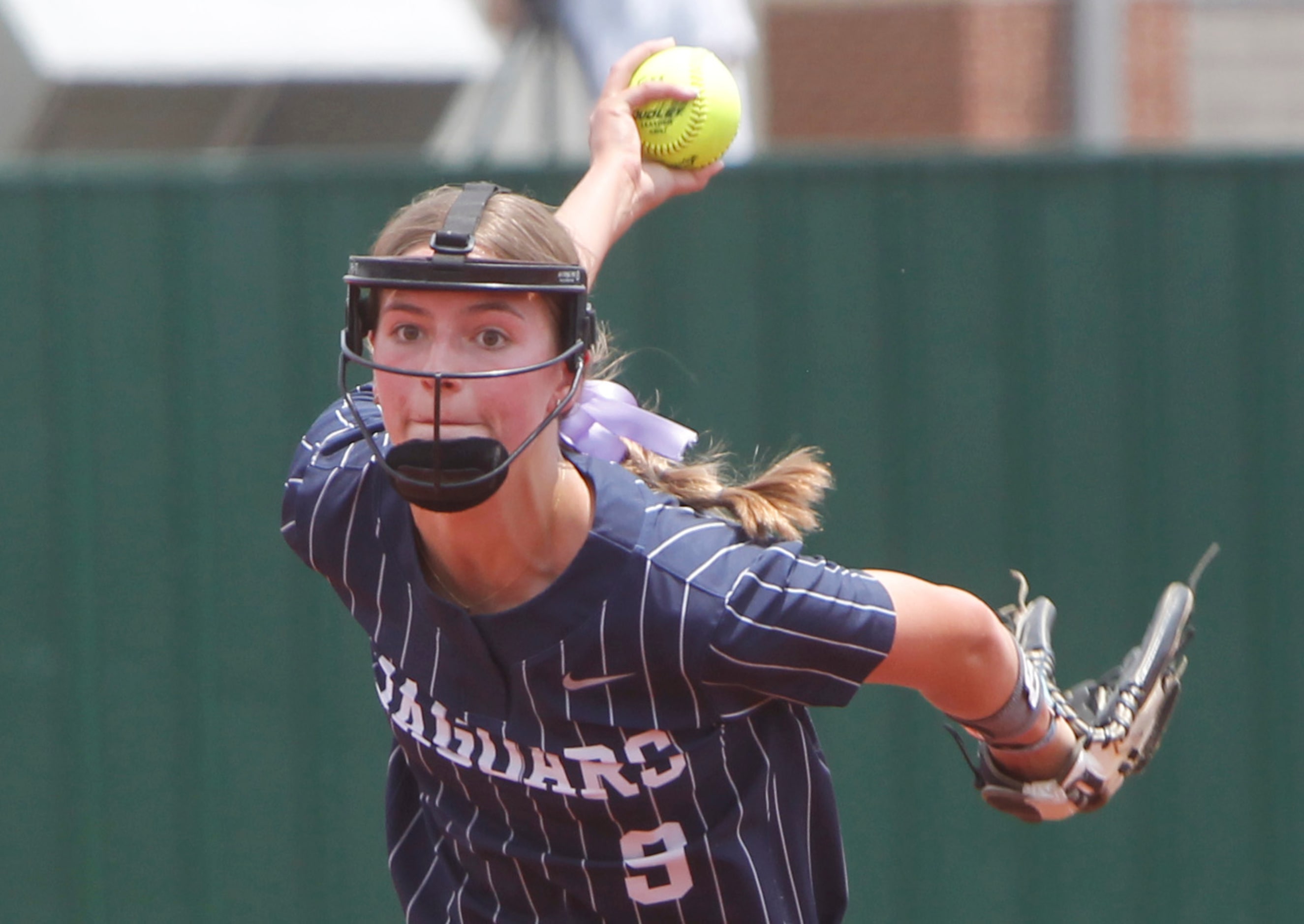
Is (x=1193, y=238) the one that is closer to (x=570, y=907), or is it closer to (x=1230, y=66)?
(x=570, y=907)

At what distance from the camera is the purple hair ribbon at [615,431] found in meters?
2.75

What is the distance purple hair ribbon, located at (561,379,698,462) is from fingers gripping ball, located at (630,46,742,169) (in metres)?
0.63

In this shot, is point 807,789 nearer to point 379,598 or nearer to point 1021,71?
point 379,598

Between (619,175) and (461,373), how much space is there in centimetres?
84

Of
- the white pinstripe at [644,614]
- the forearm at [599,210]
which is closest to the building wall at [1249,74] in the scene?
the forearm at [599,210]

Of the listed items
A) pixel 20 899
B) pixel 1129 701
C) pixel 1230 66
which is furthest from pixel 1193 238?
pixel 1230 66

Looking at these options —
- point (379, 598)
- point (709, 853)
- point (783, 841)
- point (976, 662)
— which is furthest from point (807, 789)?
point (379, 598)

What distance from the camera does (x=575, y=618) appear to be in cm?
243

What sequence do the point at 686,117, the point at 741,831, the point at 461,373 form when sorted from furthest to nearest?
1. the point at 686,117
2. the point at 741,831
3. the point at 461,373

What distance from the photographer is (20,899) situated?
4.89 meters

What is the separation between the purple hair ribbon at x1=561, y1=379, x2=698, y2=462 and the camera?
108 inches

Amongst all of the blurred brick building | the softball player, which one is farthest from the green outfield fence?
the blurred brick building

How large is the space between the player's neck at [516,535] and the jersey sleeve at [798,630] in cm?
25

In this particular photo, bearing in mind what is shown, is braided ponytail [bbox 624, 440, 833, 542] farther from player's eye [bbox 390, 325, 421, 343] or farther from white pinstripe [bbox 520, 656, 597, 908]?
player's eye [bbox 390, 325, 421, 343]
